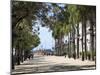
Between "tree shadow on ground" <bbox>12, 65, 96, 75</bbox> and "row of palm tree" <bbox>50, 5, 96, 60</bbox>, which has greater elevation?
"row of palm tree" <bbox>50, 5, 96, 60</bbox>

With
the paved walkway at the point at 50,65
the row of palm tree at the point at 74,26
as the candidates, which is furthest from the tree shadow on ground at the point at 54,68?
the row of palm tree at the point at 74,26

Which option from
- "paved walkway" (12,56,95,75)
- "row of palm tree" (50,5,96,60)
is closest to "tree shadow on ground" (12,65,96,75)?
"paved walkway" (12,56,95,75)

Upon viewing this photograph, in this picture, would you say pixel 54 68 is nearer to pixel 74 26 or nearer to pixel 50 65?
pixel 50 65

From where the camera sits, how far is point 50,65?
109 inches

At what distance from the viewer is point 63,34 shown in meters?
2.82

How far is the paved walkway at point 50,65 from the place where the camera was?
8.66ft

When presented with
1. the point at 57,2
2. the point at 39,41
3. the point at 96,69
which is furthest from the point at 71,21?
the point at 96,69

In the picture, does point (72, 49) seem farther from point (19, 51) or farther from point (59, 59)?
point (19, 51)

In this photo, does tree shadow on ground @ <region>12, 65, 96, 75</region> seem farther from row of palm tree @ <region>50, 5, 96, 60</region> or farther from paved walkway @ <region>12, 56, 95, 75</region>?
row of palm tree @ <region>50, 5, 96, 60</region>

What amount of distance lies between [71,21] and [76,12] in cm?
15

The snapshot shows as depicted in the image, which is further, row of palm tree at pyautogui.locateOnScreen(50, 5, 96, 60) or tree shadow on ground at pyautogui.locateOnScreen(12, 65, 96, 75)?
row of palm tree at pyautogui.locateOnScreen(50, 5, 96, 60)

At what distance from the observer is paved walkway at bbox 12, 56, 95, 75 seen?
2641 mm

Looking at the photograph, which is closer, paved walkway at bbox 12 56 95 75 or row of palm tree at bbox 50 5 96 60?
paved walkway at bbox 12 56 95 75

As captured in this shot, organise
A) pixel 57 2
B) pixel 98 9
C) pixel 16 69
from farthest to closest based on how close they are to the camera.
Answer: pixel 98 9, pixel 57 2, pixel 16 69
